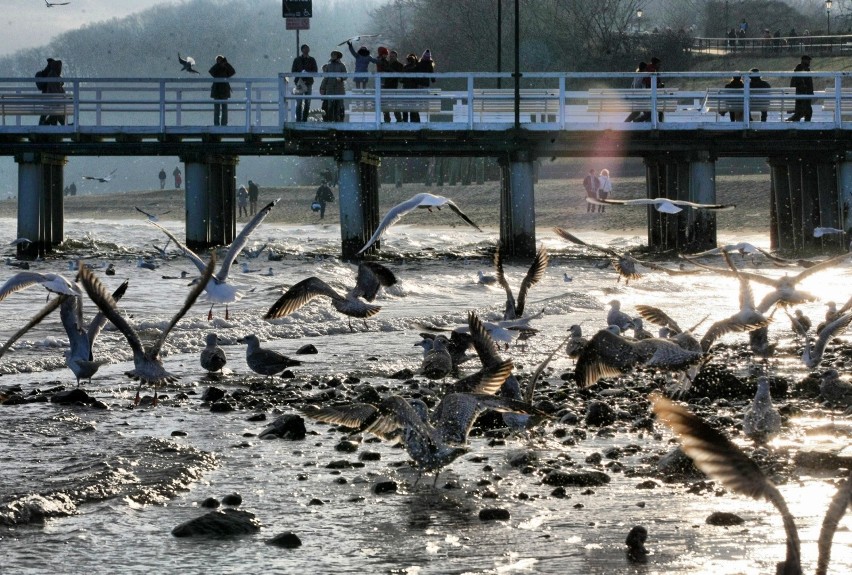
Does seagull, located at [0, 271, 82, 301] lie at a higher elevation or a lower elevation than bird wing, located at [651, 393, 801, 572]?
higher

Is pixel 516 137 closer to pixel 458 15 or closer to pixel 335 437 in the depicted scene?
pixel 335 437

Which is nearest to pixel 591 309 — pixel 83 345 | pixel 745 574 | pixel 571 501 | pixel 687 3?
pixel 83 345

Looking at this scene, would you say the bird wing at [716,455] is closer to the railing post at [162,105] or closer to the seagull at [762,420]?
the seagull at [762,420]

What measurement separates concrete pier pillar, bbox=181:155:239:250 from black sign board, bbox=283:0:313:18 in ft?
12.3

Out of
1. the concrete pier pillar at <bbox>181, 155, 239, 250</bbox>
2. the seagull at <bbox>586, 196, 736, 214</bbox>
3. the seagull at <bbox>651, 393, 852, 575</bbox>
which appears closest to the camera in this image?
the seagull at <bbox>651, 393, 852, 575</bbox>

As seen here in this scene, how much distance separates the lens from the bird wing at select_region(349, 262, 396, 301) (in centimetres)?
1223

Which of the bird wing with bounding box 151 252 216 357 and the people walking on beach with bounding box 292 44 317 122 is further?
the people walking on beach with bounding box 292 44 317 122

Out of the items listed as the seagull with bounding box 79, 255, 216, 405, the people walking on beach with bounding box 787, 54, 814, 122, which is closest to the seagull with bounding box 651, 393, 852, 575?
the seagull with bounding box 79, 255, 216, 405

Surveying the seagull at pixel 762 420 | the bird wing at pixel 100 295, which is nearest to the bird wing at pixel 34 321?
the bird wing at pixel 100 295

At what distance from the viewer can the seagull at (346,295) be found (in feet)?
36.8

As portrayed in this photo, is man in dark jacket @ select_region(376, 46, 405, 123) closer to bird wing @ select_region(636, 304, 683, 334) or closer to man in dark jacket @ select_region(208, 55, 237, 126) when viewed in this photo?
man in dark jacket @ select_region(208, 55, 237, 126)

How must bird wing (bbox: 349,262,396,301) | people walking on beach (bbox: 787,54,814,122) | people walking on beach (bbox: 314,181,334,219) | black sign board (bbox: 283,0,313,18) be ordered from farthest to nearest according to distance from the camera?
people walking on beach (bbox: 314,181,334,219) < black sign board (bbox: 283,0,313,18) < people walking on beach (bbox: 787,54,814,122) < bird wing (bbox: 349,262,396,301)

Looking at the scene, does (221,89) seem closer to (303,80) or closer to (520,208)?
(303,80)

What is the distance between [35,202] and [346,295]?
18022 millimetres
